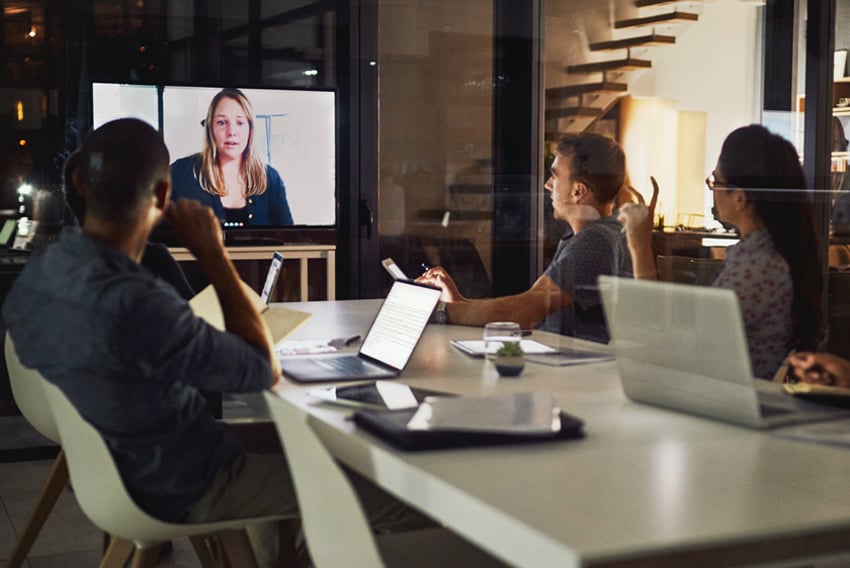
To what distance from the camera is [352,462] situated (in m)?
1.93

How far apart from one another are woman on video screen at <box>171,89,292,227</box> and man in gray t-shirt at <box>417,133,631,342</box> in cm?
195

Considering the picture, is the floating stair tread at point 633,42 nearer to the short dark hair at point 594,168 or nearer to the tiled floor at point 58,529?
the short dark hair at point 594,168

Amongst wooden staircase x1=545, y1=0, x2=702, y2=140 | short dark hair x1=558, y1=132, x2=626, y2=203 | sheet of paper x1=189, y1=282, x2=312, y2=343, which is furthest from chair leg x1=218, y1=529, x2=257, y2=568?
wooden staircase x1=545, y1=0, x2=702, y2=140

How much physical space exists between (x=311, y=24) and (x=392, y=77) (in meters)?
0.53

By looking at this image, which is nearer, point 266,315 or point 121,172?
point 121,172

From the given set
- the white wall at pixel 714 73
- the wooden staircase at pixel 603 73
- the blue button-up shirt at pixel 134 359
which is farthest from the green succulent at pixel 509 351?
the wooden staircase at pixel 603 73

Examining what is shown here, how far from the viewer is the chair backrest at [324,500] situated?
1530 millimetres

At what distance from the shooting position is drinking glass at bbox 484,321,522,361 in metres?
2.72

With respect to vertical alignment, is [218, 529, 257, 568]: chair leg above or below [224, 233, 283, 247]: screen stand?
below

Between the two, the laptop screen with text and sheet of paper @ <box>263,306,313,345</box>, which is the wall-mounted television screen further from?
the laptop screen with text

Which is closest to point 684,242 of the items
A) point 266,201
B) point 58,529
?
point 266,201

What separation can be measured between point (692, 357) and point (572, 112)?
4421 millimetres

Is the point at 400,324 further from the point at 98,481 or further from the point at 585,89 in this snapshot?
the point at 585,89

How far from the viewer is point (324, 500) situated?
1.61 meters
